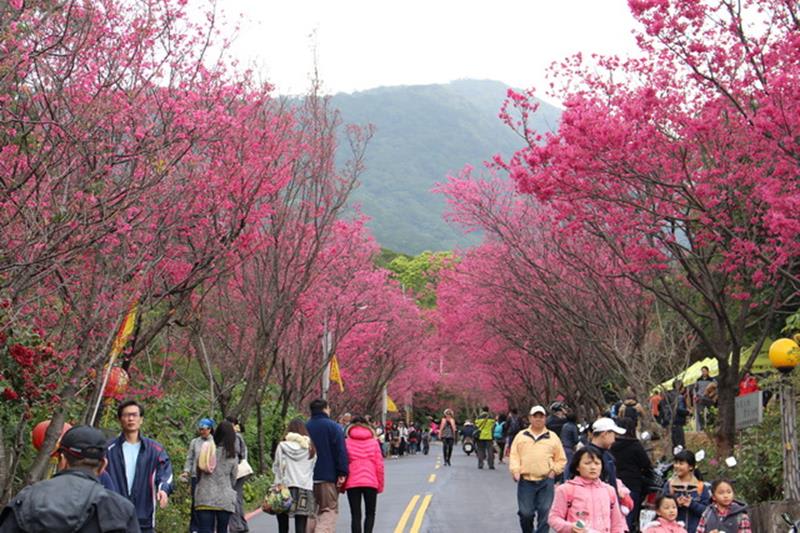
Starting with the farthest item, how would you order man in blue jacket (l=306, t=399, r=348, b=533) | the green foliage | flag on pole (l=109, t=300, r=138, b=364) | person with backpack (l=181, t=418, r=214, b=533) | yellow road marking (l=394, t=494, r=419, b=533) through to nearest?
1. the green foliage
2. yellow road marking (l=394, t=494, r=419, b=533)
3. flag on pole (l=109, t=300, r=138, b=364)
4. man in blue jacket (l=306, t=399, r=348, b=533)
5. person with backpack (l=181, t=418, r=214, b=533)

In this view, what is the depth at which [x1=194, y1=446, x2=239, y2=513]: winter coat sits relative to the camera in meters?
12.2

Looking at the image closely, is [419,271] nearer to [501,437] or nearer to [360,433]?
[501,437]

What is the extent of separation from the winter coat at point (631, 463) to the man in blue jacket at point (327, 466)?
3057mm

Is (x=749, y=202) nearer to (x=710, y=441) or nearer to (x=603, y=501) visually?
(x=710, y=441)

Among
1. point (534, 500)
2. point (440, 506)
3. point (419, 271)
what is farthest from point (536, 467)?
point (419, 271)

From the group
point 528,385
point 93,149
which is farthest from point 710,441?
point 528,385

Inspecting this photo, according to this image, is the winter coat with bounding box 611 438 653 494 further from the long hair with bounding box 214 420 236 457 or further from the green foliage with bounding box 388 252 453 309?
the green foliage with bounding box 388 252 453 309

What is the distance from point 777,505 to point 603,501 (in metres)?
3.22

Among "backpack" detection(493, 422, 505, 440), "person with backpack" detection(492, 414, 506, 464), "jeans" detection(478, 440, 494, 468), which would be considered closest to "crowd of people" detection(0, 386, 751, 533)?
"jeans" detection(478, 440, 494, 468)

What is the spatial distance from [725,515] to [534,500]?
3542 millimetres

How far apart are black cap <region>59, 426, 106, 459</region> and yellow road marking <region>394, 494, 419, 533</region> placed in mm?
10199

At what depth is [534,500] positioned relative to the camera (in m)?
13.0

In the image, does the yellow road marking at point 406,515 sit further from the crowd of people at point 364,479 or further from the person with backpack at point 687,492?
the person with backpack at point 687,492

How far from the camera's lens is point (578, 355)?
30453 millimetres
